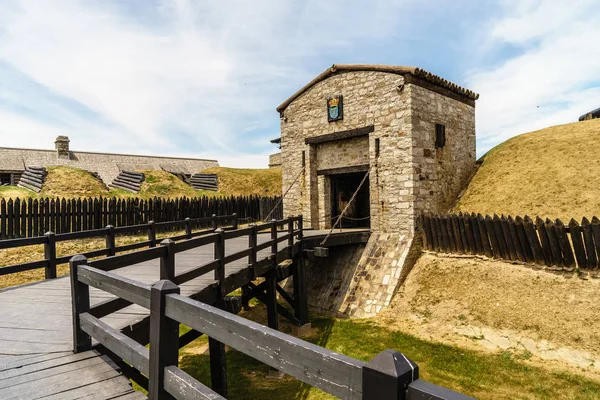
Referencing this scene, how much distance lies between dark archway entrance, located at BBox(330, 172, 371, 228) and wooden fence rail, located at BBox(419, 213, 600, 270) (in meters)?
4.73

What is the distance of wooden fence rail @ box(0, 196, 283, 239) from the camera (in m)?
14.2

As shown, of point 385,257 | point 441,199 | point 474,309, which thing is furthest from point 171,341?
point 441,199

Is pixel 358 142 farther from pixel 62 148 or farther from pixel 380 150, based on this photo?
pixel 62 148

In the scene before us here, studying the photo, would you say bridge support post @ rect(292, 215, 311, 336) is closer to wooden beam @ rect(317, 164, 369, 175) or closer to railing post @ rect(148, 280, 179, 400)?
wooden beam @ rect(317, 164, 369, 175)

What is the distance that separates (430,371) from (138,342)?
21.1ft

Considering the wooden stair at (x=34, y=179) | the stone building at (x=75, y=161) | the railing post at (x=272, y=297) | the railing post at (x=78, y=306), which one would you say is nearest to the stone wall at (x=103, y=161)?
the stone building at (x=75, y=161)

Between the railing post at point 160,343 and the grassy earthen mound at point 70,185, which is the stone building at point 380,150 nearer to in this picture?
the railing post at point 160,343

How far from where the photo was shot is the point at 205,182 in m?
29.6

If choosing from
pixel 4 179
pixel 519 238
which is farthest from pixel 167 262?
pixel 4 179

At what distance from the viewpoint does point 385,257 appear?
12289 millimetres

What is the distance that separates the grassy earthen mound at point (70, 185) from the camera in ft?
67.8

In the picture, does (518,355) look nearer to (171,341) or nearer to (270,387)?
(270,387)

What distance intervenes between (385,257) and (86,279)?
10.2 metres

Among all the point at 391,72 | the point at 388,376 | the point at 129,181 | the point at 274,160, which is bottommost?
the point at 388,376
